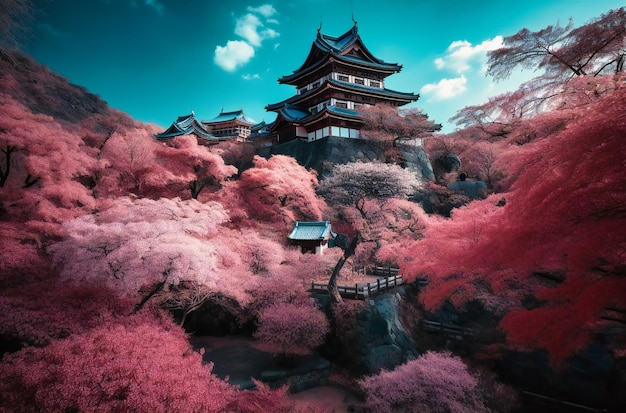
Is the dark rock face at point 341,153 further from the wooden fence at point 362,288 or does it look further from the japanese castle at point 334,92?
the wooden fence at point 362,288

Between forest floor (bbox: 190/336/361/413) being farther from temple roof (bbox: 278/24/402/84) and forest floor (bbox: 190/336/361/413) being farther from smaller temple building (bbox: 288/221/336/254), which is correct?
temple roof (bbox: 278/24/402/84)

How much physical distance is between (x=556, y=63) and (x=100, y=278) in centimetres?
1500

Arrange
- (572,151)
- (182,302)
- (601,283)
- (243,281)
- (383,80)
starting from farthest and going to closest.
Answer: (383,80), (243,281), (182,302), (601,283), (572,151)

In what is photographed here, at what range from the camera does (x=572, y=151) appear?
4.14 m

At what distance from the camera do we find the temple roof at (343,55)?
2794 cm

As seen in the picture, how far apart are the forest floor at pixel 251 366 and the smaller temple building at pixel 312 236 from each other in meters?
6.16

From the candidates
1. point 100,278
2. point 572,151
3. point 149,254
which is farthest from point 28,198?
point 572,151

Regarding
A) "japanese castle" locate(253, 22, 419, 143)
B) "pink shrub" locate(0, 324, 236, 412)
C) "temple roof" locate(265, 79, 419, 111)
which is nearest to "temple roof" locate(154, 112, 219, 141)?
"japanese castle" locate(253, 22, 419, 143)

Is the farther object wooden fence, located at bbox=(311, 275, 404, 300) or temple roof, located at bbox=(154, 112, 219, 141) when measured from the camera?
temple roof, located at bbox=(154, 112, 219, 141)

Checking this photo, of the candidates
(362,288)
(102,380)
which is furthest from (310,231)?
(102,380)

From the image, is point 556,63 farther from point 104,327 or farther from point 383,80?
point 383,80

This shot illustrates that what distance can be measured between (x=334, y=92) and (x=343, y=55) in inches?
199

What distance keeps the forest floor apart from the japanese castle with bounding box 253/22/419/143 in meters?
19.1

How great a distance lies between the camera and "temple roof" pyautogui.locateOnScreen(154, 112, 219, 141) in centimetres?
2961
